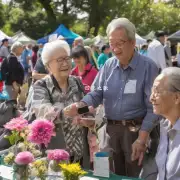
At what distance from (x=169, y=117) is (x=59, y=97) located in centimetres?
95

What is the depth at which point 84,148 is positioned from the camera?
312 centimetres

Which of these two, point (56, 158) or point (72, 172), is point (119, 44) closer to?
point (56, 158)

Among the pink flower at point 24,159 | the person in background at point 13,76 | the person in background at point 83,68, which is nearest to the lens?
the pink flower at point 24,159

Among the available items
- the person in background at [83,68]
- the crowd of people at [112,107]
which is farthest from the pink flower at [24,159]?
the person in background at [83,68]

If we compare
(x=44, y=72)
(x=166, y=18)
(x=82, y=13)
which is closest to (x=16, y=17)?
(x=82, y=13)

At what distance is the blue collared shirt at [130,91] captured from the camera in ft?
9.69

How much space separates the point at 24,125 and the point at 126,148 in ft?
2.84

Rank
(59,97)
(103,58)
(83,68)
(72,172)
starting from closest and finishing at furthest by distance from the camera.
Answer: (72,172), (59,97), (83,68), (103,58)

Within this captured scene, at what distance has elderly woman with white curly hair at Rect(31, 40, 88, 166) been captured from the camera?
3024 millimetres

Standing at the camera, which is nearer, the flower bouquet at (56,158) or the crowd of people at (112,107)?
the flower bouquet at (56,158)

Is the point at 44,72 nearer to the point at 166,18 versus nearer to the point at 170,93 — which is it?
the point at 170,93

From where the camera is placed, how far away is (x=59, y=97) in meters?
3.09

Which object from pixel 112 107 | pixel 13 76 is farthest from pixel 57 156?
pixel 13 76

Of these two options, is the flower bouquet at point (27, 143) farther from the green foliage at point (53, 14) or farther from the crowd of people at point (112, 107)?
the green foliage at point (53, 14)
